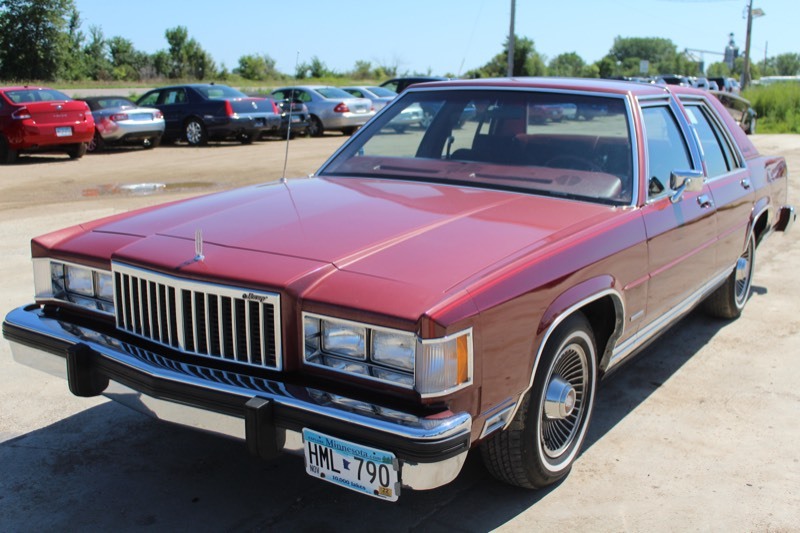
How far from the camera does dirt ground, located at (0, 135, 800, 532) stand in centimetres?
326

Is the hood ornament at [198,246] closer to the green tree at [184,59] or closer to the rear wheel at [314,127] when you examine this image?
the rear wheel at [314,127]

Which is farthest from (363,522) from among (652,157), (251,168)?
(251,168)

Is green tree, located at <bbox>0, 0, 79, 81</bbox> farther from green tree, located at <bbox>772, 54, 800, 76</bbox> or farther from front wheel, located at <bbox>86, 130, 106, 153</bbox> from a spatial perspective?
green tree, located at <bbox>772, 54, 800, 76</bbox>

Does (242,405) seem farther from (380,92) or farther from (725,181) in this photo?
(380,92)

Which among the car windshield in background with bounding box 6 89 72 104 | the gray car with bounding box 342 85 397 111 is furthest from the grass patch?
the car windshield in background with bounding box 6 89 72 104

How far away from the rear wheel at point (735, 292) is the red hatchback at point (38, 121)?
1303 cm

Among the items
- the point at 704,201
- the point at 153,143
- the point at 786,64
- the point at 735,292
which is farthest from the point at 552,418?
the point at 786,64

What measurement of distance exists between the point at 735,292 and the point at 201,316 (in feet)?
13.8

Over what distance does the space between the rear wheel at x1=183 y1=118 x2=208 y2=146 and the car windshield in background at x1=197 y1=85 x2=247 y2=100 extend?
0.67 meters

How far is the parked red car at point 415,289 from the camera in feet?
8.88

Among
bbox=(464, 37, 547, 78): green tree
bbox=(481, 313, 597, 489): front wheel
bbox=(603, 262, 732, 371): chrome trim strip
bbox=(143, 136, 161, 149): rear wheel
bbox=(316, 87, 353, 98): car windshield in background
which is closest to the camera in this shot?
bbox=(481, 313, 597, 489): front wheel

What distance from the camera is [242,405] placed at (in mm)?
2797

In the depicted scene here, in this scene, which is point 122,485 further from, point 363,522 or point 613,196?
point 613,196

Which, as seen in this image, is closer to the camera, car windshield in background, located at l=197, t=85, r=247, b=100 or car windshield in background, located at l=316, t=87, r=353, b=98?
car windshield in background, located at l=197, t=85, r=247, b=100
